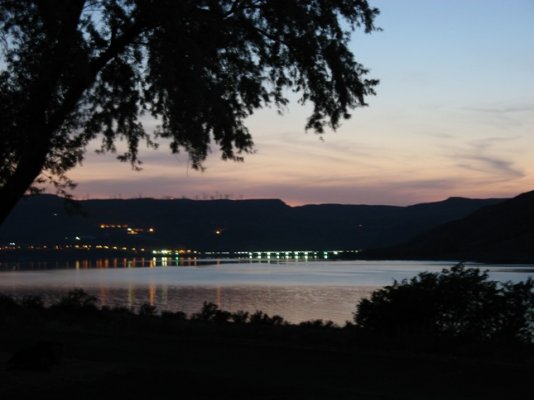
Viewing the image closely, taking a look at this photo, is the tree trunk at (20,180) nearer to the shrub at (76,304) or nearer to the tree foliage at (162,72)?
the tree foliage at (162,72)

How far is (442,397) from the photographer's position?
10.1 metres

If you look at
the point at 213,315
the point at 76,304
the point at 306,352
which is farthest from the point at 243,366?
the point at 76,304

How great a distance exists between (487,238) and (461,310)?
15103 centimetres

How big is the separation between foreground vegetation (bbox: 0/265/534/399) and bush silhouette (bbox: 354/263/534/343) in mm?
22

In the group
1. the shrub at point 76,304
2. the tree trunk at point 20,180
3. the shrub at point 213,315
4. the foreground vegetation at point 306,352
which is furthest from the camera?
the shrub at point 76,304

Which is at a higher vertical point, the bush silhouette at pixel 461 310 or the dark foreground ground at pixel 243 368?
the bush silhouette at pixel 461 310

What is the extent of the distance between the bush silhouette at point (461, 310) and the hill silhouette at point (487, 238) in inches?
4751

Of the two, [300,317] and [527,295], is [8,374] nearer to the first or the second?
[527,295]

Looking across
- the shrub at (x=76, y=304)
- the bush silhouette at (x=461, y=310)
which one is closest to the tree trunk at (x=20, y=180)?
the bush silhouette at (x=461, y=310)

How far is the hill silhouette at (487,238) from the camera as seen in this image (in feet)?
477

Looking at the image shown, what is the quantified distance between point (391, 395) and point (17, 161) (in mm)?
7295

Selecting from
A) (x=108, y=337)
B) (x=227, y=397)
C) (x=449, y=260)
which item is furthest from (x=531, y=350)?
(x=449, y=260)

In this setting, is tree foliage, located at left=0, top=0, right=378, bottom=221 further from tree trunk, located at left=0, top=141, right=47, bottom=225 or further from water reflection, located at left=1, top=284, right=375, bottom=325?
water reflection, located at left=1, top=284, right=375, bottom=325

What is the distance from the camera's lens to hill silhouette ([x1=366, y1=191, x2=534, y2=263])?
14550 centimetres
